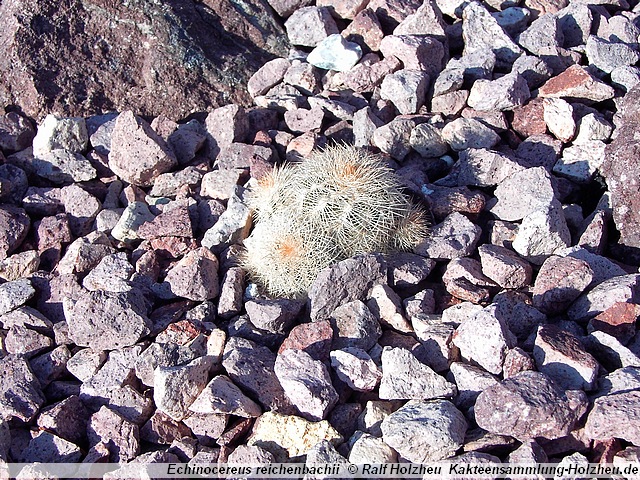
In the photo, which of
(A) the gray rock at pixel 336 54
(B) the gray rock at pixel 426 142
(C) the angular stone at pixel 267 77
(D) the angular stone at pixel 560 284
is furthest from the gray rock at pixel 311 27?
(D) the angular stone at pixel 560 284

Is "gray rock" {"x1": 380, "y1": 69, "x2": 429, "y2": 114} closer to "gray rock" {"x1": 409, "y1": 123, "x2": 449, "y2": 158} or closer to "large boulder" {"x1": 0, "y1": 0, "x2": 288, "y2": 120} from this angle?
"gray rock" {"x1": 409, "y1": 123, "x2": 449, "y2": 158}

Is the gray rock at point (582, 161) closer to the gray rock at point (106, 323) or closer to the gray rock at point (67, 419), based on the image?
the gray rock at point (106, 323)

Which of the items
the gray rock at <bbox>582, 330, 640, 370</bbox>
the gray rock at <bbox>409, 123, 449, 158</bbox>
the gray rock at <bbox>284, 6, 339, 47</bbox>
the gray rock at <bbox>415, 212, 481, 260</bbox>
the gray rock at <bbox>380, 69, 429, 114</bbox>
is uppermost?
the gray rock at <bbox>284, 6, 339, 47</bbox>

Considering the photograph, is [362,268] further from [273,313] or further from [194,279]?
[194,279]

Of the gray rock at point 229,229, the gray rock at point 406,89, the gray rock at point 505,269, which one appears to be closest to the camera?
the gray rock at point 505,269

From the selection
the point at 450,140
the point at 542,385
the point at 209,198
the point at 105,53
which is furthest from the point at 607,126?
the point at 105,53

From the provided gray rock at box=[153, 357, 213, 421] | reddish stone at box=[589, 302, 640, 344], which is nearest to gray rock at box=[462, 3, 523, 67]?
reddish stone at box=[589, 302, 640, 344]
